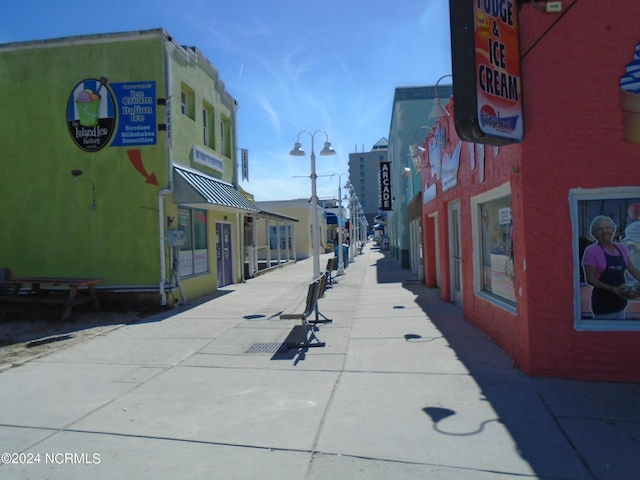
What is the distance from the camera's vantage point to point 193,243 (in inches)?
492

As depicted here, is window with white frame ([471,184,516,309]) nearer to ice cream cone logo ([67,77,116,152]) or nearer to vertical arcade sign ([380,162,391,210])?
ice cream cone logo ([67,77,116,152])

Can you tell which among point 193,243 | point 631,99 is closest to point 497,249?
point 631,99

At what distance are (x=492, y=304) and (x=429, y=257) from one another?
22.9 feet

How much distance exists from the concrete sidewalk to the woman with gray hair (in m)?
0.85

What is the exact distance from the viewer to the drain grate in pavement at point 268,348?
262 inches

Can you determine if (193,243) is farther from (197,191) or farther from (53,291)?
(53,291)

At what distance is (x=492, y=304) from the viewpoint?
21.9 ft

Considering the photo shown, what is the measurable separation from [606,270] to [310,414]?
358cm

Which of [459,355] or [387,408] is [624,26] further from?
[387,408]

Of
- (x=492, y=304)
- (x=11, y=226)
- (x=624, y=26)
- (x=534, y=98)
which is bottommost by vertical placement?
(x=492, y=304)

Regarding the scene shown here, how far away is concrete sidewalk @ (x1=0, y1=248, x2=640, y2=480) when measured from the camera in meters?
3.32

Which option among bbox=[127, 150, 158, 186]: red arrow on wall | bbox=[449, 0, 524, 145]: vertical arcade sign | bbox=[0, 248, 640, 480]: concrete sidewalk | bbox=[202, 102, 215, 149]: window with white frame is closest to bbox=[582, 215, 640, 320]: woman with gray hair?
bbox=[0, 248, 640, 480]: concrete sidewalk

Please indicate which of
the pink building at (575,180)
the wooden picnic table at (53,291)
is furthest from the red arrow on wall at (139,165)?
the pink building at (575,180)

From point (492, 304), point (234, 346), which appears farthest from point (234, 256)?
point (492, 304)
